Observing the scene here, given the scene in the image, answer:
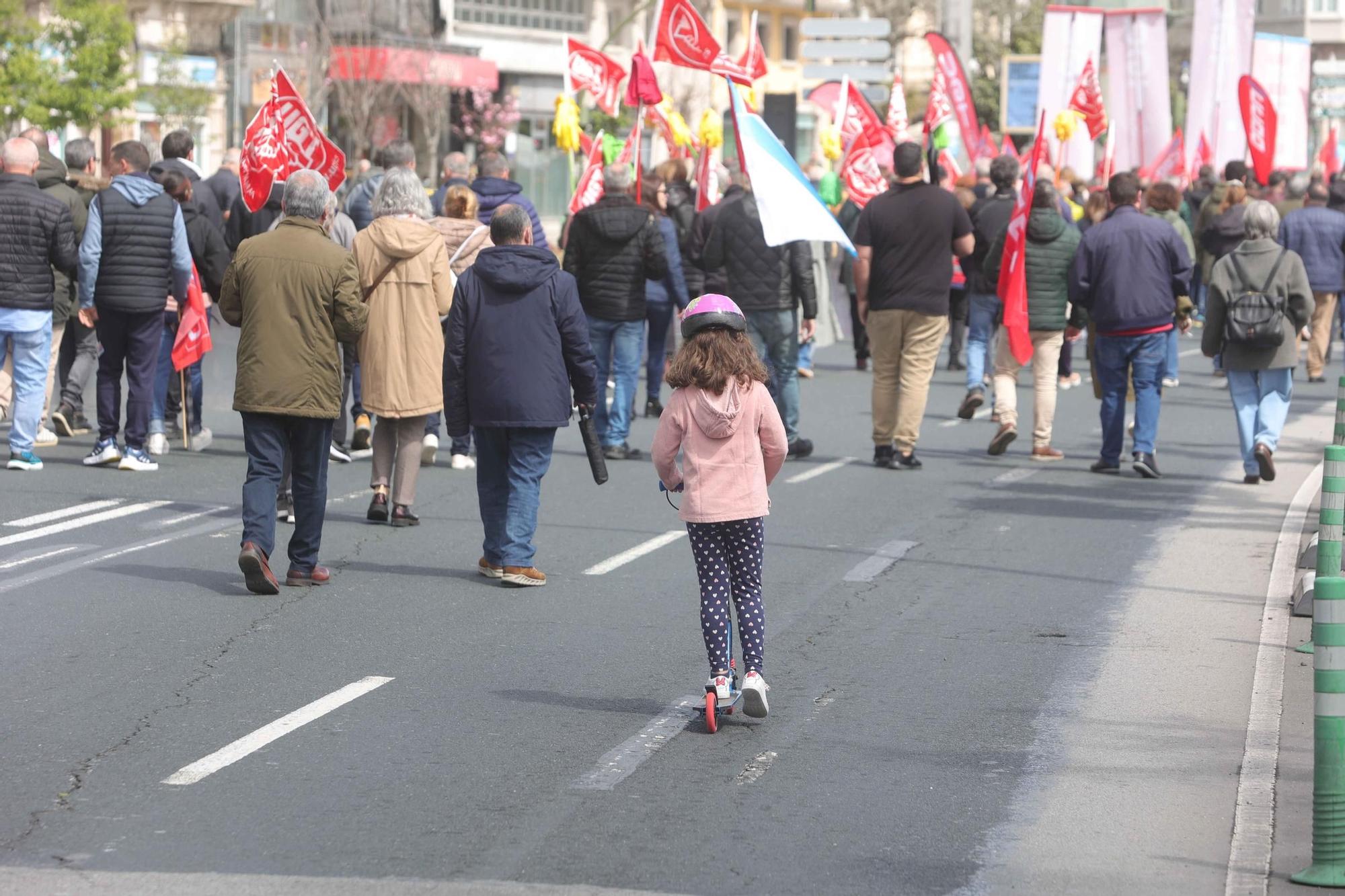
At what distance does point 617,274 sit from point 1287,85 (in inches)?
937

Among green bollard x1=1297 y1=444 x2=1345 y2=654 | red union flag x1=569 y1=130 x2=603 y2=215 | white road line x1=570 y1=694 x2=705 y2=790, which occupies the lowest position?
white road line x1=570 y1=694 x2=705 y2=790

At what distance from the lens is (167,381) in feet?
47.1

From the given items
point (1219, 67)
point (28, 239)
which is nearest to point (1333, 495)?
point (28, 239)

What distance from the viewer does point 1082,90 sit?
89.4 ft

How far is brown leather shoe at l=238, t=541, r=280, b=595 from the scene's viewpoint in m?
9.11

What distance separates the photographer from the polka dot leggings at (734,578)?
22.8 feet

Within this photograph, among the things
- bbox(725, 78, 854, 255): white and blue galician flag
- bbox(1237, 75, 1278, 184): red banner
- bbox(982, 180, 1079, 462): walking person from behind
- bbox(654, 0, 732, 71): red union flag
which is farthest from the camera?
bbox(1237, 75, 1278, 184): red banner

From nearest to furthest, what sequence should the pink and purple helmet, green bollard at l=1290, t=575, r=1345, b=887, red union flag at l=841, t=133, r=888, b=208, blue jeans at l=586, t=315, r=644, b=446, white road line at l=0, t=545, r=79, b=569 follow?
green bollard at l=1290, t=575, r=1345, b=887 < the pink and purple helmet < white road line at l=0, t=545, r=79, b=569 < blue jeans at l=586, t=315, r=644, b=446 < red union flag at l=841, t=133, r=888, b=208

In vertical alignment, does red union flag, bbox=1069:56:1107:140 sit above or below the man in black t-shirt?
above

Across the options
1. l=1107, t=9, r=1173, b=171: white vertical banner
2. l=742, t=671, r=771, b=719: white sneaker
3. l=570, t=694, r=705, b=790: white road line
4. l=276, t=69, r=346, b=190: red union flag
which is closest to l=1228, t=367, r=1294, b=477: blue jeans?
l=276, t=69, r=346, b=190: red union flag

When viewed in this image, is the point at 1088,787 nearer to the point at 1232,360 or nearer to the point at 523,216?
the point at 523,216

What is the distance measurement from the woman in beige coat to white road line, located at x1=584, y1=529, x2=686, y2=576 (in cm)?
128

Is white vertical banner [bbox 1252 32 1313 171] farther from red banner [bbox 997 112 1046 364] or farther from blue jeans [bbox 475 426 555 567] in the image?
blue jeans [bbox 475 426 555 567]

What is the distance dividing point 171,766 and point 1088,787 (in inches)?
108
